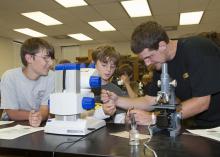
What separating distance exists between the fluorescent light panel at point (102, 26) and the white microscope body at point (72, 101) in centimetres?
401

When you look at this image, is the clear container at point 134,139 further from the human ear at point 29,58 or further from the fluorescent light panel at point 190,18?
the fluorescent light panel at point 190,18

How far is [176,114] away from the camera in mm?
1021

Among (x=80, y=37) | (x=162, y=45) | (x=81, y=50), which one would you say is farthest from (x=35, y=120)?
(x=81, y=50)

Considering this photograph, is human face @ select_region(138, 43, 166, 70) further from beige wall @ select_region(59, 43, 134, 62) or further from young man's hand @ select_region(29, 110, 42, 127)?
beige wall @ select_region(59, 43, 134, 62)

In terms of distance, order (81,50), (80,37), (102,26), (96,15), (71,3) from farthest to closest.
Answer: (81,50) < (80,37) < (102,26) < (96,15) < (71,3)

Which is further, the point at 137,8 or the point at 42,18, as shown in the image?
the point at 42,18

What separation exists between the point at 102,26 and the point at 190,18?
1870 mm

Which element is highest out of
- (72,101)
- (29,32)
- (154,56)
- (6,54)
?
(29,32)

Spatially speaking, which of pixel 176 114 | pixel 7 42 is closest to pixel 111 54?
pixel 176 114

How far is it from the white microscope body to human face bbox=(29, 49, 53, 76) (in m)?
0.60

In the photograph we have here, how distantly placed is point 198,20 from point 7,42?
509 centimetres

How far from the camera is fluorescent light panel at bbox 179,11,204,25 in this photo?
15.2ft

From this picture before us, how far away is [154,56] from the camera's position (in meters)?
1.48

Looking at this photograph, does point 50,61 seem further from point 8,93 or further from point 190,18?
point 190,18
